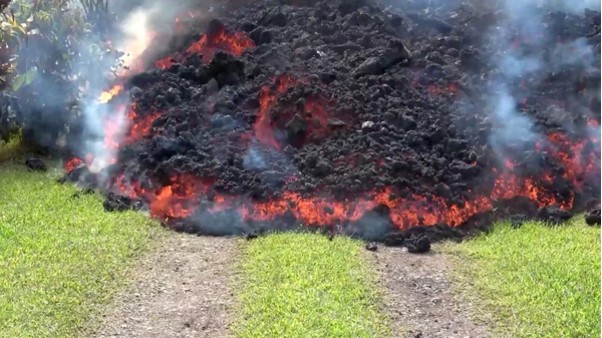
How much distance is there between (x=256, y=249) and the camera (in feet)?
27.1

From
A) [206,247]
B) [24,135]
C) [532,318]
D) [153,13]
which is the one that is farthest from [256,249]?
[153,13]

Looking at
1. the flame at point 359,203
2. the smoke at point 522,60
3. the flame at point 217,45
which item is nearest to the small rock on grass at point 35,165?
the flame at point 359,203

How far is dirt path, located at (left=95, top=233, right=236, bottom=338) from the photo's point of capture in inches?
265

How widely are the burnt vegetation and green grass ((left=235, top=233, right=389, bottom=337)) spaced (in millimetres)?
582

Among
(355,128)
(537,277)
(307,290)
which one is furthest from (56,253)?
(537,277)

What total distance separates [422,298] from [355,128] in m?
3.23

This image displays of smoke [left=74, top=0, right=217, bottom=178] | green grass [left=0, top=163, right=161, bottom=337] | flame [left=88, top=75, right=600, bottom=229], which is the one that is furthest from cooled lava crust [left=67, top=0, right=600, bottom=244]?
green grass [left=0, top=163, right=161, bottom=337]

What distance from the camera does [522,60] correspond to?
37.0 ft

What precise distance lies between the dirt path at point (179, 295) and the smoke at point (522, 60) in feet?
11.9

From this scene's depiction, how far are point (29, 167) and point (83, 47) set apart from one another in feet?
5.71

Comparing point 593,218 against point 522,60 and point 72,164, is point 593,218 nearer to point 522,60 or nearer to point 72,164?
point 522,60

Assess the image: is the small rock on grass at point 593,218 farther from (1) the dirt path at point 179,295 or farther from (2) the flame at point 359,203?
(1) the dirt path at point 179,295

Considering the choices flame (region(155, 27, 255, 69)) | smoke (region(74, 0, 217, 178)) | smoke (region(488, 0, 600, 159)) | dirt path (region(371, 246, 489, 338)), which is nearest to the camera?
dirt path (region(371, 246, 489, 338))

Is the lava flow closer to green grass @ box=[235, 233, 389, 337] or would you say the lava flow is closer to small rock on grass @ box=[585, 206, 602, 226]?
green grass @ box=[235, 233, 389, 337]
